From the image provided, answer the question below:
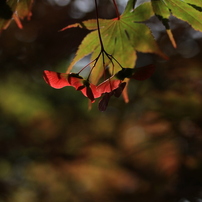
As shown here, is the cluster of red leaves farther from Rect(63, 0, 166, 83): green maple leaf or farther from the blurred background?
the blurred background

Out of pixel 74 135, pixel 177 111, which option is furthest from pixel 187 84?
pixel 74 135

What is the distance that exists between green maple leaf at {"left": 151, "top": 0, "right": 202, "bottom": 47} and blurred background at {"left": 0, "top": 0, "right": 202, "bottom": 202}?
4.29 ft

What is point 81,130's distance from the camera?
2.11m

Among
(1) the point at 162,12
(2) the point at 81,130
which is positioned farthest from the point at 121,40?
(2) the point at 81,130

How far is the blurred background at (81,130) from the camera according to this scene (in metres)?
1.88

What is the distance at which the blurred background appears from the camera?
6.16 feet

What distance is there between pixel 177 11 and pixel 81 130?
1.66 metres

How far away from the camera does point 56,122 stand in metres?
2.10

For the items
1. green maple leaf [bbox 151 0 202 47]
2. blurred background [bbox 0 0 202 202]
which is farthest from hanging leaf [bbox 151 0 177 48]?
blurred background [bbox 0 0 202 202]

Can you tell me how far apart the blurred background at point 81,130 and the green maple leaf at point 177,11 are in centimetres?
131

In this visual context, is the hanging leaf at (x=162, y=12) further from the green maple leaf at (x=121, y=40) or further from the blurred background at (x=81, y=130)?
the blurred background at (x=81, y=130)

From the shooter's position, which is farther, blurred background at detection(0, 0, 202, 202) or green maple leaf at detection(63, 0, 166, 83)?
blurred background at detection(0, 0, 202, 202)

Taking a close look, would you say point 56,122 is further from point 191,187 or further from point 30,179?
point 191,187

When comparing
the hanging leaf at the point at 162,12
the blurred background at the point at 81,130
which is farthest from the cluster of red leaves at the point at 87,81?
the blurred background at the point at 81,130
